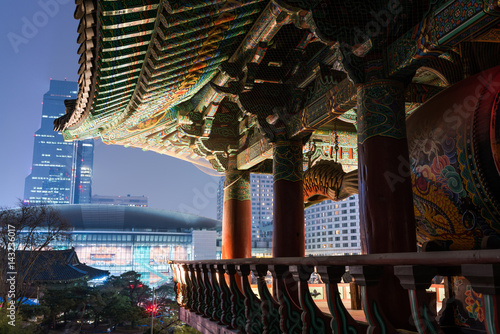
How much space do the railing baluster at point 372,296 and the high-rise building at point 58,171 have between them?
140884 mm

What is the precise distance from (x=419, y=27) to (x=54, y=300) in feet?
86.7

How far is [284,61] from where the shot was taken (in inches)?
242

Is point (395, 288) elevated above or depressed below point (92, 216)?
below

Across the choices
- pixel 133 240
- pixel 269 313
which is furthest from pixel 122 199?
pixel 269 313

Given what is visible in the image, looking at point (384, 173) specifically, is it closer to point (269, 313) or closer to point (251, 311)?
point (269, 313)

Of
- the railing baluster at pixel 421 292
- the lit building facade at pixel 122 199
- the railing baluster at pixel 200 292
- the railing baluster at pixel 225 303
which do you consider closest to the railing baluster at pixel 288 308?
the railing baluster at pixel 421 292

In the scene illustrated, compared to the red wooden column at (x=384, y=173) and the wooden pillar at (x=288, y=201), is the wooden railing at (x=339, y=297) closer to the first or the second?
the red wooden column at (x=384, y=173)

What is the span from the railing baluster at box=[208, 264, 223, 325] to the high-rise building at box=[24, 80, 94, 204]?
5426 inches

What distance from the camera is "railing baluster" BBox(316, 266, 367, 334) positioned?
7.44 feet

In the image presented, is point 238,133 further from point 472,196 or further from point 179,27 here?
point 472,196

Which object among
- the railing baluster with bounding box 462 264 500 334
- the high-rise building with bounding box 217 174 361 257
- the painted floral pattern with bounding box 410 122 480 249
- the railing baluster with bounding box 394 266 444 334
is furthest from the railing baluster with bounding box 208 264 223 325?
the high-rise building with bounding box 217 174 361 257

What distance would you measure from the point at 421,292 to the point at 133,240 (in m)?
55.3

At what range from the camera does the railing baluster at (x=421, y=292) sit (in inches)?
67.3

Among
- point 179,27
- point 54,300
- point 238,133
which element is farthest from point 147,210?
point 179,27
